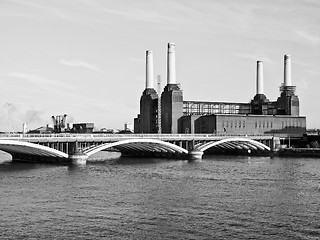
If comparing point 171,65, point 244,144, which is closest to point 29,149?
point 244,144

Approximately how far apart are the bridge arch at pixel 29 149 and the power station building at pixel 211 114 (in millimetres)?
51790

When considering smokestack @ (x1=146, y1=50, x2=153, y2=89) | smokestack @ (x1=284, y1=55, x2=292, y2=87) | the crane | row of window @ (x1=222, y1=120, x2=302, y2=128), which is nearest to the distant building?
the crane

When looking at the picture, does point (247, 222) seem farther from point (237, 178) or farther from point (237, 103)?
point (237, 103)

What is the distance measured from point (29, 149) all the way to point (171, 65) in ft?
180

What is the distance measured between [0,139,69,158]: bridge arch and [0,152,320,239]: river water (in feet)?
10.8

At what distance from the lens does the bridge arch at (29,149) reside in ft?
205

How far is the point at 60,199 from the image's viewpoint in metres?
40.2

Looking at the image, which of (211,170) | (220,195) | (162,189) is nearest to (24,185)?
(162,189)

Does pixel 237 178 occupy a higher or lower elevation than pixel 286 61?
lower

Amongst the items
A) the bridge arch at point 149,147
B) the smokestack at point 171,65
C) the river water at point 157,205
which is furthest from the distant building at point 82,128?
the river water at point 157,205

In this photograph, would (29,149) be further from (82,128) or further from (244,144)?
(82,128)

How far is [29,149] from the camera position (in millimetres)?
69062

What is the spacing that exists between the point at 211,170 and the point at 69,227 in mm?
37212

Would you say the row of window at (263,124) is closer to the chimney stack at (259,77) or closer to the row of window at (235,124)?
the row of window at (235,124)
